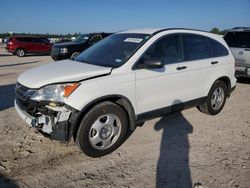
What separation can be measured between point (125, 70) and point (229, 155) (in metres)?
2.09

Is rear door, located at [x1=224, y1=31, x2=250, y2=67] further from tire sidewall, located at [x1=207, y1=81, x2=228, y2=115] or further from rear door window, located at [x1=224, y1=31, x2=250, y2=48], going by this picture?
tire sidewall, located at [x1=207, y1=81, x2=228, y2=115]

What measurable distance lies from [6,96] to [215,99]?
5558mm

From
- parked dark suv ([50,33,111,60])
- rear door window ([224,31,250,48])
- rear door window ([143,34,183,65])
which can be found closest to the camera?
rear door window ([143,34,183,65])

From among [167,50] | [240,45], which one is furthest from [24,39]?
[167,50]

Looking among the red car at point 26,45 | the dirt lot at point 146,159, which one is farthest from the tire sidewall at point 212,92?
the red car at point 26,45

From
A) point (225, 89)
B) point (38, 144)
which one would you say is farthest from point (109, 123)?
point (225, 89)

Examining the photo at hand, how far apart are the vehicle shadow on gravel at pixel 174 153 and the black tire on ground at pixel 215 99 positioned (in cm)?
56

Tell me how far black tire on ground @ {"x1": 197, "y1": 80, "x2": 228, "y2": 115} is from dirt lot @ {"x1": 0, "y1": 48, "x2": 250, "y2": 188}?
0.36 m

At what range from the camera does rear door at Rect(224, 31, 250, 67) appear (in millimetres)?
8320

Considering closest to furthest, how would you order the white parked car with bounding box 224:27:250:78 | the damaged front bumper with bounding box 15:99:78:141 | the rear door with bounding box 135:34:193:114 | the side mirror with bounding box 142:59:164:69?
1. the damaged front bumper with bounding box 15:99:78:141
2. the side mirror with bounding box 142:59:164:69
3. the rear door with bounding box 135:34:193:114
4. the white parked car with bounding box 224:27:250:78

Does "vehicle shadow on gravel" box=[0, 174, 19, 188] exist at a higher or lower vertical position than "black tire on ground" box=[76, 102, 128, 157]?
lower

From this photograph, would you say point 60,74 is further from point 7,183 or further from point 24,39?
point 24,39

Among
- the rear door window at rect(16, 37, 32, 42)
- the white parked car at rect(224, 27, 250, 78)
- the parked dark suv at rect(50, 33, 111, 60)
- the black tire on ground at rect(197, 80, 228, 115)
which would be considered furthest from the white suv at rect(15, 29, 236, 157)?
the rear door window at rect(16, 37, 32, 42)

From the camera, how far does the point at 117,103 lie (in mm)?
4090
